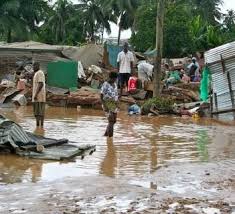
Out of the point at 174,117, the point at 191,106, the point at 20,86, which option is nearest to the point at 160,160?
the point at 174,117

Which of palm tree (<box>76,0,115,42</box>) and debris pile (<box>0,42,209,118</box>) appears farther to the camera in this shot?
palm tree (<box>76,0,115,42</box>)

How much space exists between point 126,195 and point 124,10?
156ft

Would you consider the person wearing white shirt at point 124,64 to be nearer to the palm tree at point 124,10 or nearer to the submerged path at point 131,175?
the submerged path at point 131,175

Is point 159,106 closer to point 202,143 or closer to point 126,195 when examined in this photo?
point 202,143

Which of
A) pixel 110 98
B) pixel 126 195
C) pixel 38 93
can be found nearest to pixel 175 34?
pixel 38 93

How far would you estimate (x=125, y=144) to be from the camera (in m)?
10.3

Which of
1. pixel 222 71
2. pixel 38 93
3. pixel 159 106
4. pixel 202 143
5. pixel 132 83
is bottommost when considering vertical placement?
pixel 202 143

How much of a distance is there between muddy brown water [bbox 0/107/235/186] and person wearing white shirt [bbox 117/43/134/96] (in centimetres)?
258

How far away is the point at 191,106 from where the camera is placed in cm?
1731

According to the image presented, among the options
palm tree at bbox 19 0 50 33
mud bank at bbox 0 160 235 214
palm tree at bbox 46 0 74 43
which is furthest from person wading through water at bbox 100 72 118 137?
palm tree at bbox 46 0 74 43

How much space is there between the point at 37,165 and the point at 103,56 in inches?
658

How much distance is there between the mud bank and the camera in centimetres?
540

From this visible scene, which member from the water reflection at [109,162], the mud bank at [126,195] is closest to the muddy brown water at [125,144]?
the water reflection at [109,162]

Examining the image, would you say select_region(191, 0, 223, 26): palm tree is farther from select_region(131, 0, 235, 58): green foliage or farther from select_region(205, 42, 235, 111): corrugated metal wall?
select_region(205, 42, 235, 111): corrugated metal wall
